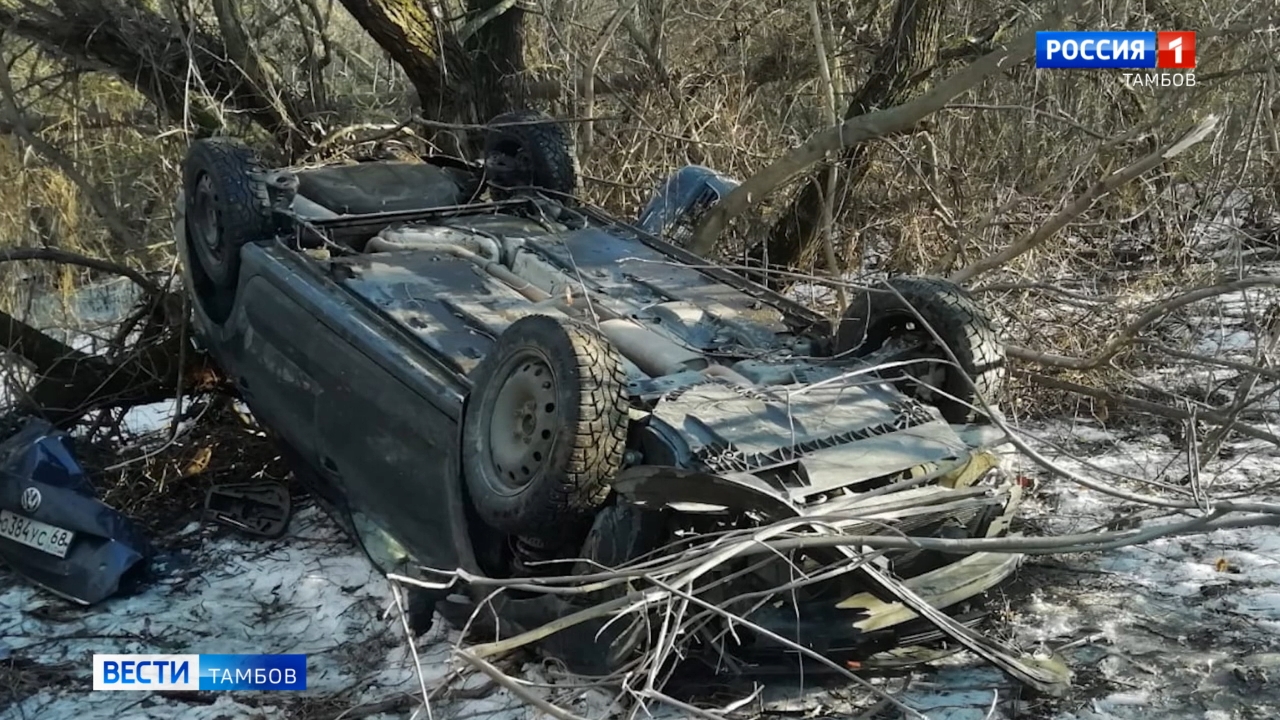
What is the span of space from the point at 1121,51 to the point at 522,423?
18.1ft

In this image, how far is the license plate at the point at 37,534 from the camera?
16.7ft

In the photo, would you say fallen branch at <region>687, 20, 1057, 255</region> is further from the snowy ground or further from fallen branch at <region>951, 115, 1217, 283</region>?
the snowy ground

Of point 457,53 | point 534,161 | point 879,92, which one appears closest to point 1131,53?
point 879,92

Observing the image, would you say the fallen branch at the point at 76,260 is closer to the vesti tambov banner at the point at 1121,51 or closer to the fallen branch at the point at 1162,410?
the fallen branch at the point at 1162,410

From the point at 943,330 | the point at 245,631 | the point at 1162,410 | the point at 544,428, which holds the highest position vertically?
the point at 943,330

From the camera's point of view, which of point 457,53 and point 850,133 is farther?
point 457,53

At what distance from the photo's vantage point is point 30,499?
5152mm

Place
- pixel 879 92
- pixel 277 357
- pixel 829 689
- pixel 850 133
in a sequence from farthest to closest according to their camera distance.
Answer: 1. pixel 879 92
2. pixel 850 133
3. pixel 277 357
4. pixel 829 689

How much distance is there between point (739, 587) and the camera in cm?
384

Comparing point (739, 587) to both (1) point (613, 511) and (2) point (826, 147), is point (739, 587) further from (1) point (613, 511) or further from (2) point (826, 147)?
(2) point (826, 147)

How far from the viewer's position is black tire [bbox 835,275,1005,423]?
→ 14.9 feet

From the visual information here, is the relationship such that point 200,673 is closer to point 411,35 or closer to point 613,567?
point 613,567

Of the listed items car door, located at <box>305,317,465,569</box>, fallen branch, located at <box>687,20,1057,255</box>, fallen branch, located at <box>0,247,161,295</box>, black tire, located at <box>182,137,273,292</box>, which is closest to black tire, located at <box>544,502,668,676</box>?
car door, located at <box>305,317,465,569</box>

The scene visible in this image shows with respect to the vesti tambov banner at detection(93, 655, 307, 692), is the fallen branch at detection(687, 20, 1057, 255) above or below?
above
